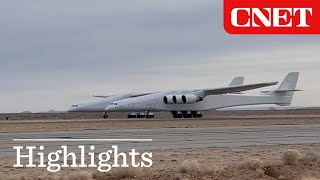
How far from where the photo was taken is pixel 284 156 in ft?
45.5

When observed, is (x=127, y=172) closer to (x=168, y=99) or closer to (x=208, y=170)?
(x=208, y=170)

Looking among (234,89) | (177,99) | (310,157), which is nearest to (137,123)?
(177,99)

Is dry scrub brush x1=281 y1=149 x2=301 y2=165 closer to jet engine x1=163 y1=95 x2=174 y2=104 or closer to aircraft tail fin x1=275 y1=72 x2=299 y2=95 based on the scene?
jet engine x1=163 y1=95 x2=174 y2=104

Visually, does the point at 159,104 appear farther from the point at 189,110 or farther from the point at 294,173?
the point at 294,173

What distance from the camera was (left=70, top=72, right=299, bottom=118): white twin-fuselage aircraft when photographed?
202ft

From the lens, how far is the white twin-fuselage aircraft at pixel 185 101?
202ft

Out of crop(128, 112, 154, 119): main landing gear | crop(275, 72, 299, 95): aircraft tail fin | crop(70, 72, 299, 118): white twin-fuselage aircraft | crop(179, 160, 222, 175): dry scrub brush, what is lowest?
crop(128, 112, 154, 119): main landing gear

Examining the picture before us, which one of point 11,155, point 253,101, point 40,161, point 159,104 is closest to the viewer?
point 40,161

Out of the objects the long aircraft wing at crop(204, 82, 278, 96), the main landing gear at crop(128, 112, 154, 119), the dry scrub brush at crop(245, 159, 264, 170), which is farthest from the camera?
the main landing gear at crop(128, 112, 154, 119)

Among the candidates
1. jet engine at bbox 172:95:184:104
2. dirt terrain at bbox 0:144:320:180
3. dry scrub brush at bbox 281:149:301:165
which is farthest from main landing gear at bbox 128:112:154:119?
dry scrub brush at bbox 281:149:301:165

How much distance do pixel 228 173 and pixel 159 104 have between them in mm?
49698

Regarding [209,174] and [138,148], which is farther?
[138,148]

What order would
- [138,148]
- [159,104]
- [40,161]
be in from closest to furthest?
[40,161], [138,148], [159,104]

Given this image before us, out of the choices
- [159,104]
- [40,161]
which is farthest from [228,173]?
[159,104]
